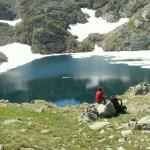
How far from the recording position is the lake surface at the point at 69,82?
135m

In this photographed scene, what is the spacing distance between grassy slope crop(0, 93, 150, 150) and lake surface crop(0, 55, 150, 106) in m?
90.9

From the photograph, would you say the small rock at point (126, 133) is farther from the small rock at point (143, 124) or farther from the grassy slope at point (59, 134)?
the small rock at point (143, 124)

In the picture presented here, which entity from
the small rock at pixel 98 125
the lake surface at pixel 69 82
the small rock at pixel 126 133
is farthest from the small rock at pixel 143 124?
the lake surface at pixel 69 82

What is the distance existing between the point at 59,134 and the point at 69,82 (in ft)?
443

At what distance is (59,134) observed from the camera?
76.7 ft

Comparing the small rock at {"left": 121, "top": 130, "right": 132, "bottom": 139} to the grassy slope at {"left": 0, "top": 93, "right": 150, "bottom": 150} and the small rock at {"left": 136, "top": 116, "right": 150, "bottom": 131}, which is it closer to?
the grassy slope at {"left": 0, "top": 93, "right": 150, "bottom": 150}

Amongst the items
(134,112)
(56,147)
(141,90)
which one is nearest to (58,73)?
(141,90)

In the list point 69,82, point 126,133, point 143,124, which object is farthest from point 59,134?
point 69,82

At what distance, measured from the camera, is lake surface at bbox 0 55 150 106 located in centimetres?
13512

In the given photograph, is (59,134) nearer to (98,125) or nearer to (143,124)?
(98,125)

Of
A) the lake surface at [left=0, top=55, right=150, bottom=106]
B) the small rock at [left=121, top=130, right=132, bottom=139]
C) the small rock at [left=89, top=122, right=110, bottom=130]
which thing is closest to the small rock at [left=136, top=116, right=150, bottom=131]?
the small rock at [left=121, top=130, right=132, bottom=139]

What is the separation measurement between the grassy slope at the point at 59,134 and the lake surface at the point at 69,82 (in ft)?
298

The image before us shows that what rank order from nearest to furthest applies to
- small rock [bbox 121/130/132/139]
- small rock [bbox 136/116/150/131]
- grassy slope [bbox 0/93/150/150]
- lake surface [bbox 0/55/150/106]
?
1. grassy slope [bbox 0/93/150/150]
2. small rock [bbox 121/130/132/139]
3. small rock [bbox 136/116/150/131]
4. lake surface [bbox 0/55/150/106]

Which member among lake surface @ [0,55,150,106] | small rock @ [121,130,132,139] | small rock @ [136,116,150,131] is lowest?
lake surface @ [0,55,150,106]
